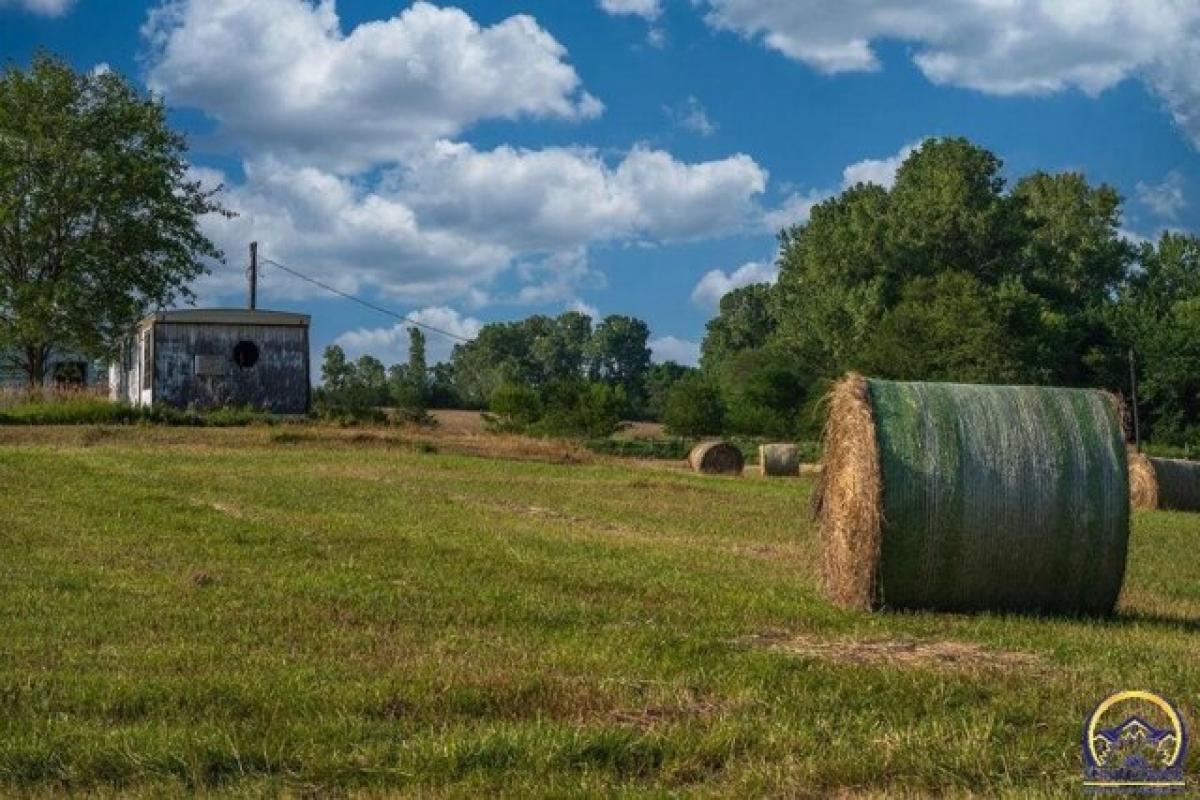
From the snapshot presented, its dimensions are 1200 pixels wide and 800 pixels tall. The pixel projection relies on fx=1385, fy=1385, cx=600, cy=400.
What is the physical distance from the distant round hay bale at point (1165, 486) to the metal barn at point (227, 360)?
99.9 feet

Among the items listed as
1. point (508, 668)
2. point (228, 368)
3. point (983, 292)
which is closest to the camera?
point (508, 668)

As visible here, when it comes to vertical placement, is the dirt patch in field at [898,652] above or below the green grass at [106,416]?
below

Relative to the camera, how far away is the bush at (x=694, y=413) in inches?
2707

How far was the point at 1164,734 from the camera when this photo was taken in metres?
6.46

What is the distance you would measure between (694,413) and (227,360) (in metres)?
25.6

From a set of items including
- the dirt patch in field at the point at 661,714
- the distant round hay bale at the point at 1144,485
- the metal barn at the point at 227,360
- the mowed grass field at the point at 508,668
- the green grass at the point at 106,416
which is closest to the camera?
the mowed grass field at the point at 508,668

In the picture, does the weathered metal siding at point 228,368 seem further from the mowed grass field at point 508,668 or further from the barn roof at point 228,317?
the mowed grass field at point 508,668

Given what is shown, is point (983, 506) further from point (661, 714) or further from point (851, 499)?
point (661, 714)

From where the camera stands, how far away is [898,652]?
895 centimetres

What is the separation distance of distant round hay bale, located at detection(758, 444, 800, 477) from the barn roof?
18.7 meters

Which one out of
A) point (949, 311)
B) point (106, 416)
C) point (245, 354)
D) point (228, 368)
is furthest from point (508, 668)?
point (949, 311)

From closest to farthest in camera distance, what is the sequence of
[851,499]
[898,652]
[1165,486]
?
[898,652] < [851,499] < [1165,486]

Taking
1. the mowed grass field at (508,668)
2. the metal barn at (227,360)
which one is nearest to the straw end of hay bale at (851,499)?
the mowed grass field at (508,668)

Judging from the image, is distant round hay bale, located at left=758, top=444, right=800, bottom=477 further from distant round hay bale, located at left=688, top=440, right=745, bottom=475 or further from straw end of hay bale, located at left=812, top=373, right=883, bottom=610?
straw end of hay bale, located at left=812, top=373, right=883, bottom=610
